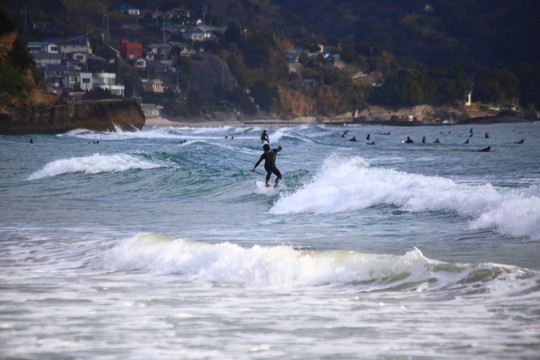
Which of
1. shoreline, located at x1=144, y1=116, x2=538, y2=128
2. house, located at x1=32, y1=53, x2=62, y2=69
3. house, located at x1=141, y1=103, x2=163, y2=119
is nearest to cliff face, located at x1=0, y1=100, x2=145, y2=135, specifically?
shoreline, located at x1=144, y1=116, x2=538, y2=128

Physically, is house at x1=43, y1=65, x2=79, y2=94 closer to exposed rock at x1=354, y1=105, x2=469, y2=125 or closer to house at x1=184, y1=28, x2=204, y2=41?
house at x1=184, y1=28, x2=204, y2=41

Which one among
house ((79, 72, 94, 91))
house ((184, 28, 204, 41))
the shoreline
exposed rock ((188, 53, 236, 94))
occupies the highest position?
house ((184, 28, 204, 41))

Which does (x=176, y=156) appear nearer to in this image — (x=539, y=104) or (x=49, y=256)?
(x=49, y=256)

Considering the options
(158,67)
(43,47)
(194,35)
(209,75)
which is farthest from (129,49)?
(194,35)

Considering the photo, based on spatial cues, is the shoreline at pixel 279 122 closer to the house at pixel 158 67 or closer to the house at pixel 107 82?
the house at pixel 107 82

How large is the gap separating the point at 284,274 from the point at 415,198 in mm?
8493

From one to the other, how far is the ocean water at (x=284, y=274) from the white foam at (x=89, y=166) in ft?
24.6

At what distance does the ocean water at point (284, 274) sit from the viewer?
573cm

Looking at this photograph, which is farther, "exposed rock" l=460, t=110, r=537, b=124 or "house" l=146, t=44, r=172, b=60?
"house" l=146, t=44, r=172, b=60

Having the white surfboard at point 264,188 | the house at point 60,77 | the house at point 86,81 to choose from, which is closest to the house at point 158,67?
the house at point 86,81

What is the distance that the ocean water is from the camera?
5734 millimetres

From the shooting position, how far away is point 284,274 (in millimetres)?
8430

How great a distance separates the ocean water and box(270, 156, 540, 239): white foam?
0.05m

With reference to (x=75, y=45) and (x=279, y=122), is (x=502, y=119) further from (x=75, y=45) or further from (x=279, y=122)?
(x=75, y=45)
